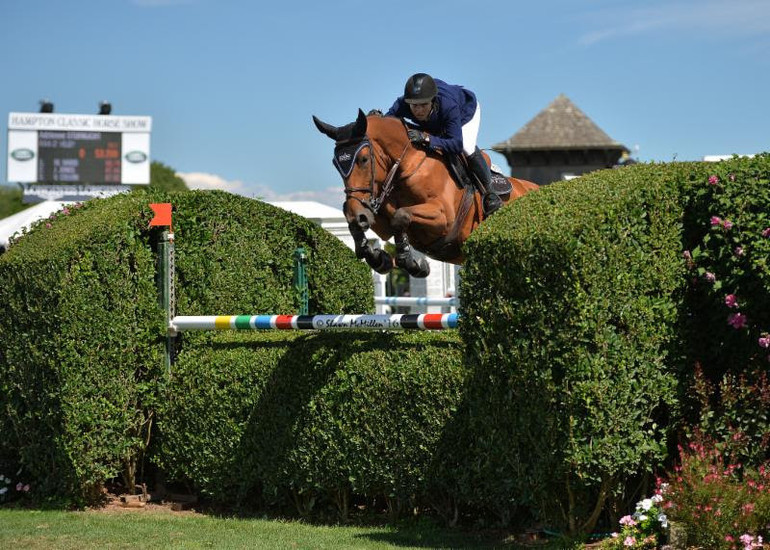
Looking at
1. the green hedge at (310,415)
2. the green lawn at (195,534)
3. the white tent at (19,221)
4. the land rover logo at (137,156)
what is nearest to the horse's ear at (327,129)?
the green hedge at (310,415)

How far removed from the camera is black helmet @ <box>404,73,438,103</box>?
7488 mm

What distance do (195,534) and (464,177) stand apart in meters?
3.54

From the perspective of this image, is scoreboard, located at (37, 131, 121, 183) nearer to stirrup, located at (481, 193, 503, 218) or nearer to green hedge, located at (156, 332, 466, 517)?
green hedge, located at (156, 332, 466, 517)

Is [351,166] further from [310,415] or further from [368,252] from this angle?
[310,415]

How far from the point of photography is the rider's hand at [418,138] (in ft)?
25.1

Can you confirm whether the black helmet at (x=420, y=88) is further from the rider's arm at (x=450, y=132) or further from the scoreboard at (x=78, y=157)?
the scoreboard at (x=78, y=157)

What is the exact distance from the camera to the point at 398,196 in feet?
25.3

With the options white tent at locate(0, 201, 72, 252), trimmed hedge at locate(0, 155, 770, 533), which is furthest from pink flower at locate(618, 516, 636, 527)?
white tent at locate(0, 201, 72, 252)

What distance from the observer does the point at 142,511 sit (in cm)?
739

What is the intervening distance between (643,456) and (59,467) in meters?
4.33

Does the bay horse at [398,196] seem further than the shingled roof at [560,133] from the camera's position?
No

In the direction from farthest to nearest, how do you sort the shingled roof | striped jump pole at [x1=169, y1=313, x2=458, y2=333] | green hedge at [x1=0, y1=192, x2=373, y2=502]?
1. the shingled roof
2. green hedge at [x1=0, y1=192, x2=373, y2=502]
3. striped jump pole at [x1=169, y1=313, x2=458, y2=333]

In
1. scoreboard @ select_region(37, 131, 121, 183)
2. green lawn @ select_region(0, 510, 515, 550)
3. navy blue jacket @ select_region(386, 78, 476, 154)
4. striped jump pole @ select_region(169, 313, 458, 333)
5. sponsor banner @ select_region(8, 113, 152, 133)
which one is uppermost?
sponsor banner @ select_region(8, 113, 152, 133)

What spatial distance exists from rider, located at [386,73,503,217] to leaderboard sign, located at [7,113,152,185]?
2211cm
